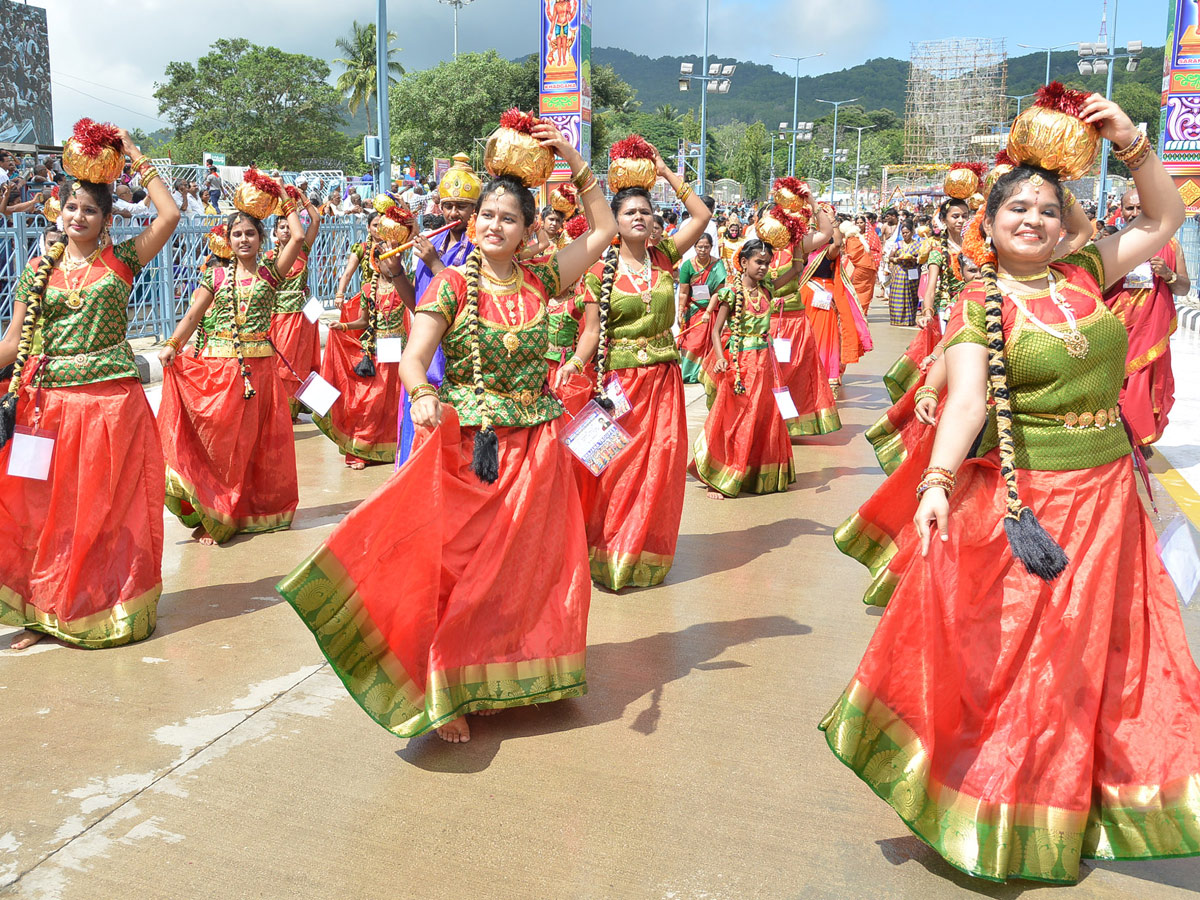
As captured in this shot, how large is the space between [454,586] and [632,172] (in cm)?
266

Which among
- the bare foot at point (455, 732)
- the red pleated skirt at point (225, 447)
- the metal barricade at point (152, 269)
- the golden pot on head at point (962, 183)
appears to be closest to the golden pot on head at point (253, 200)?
the red pleated skirt at point (225, 447)

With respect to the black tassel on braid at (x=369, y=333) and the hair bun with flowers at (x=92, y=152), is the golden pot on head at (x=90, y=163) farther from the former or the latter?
the black tassel on braid at (x=369, y=333)

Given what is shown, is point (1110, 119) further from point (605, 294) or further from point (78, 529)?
point (78, 529)

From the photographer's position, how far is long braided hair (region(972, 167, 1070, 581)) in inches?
113

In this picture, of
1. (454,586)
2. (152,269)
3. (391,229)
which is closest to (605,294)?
(391,229)

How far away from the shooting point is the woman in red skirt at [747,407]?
7.82 meters

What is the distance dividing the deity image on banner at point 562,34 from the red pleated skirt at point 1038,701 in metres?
21.4

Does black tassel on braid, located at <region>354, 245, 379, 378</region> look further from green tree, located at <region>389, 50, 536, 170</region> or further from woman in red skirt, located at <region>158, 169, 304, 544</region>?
green tree, located at <region>389, 50, 536, 170</region>

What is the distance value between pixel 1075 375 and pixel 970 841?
128 cm

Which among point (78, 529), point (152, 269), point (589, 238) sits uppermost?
point (589, 238)

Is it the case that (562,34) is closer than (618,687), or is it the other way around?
(618,687)

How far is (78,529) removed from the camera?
470 cm

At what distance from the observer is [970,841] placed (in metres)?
2.92

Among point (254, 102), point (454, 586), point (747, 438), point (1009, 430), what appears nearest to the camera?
point (1009, 430)
